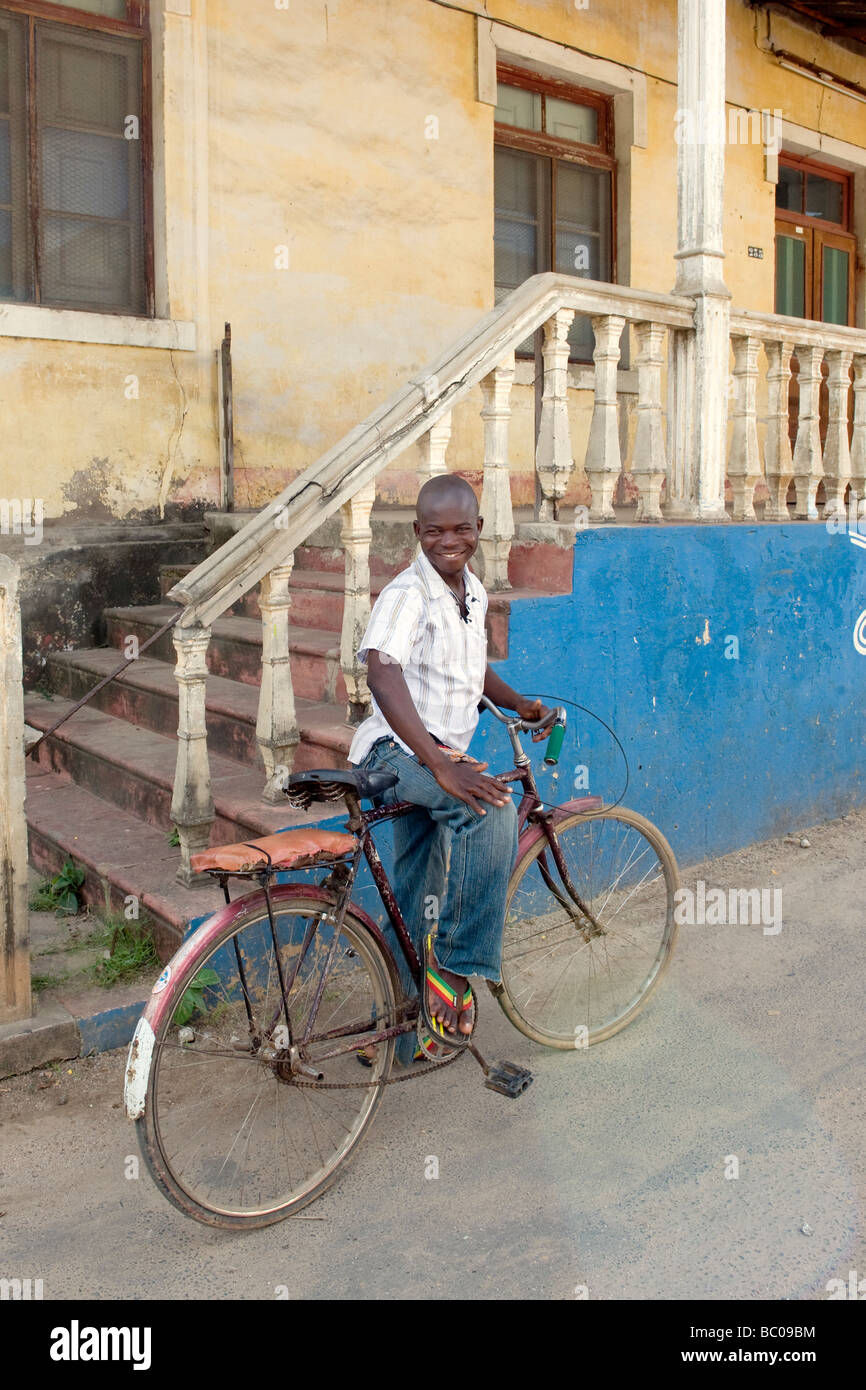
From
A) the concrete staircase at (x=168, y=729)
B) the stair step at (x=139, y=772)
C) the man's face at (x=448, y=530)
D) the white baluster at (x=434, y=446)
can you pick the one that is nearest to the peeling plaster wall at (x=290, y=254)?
the concrete staircase at (x=168, y=729)

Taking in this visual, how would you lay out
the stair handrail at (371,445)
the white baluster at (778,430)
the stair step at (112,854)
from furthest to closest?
the white baluster at (778,430) < the stair step at (112,854) < the stair handrail at (371,445)

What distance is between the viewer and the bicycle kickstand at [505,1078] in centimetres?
319

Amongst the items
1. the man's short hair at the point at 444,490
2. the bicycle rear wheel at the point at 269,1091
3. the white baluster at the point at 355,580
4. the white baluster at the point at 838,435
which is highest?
the white baluster at the point at 838,435

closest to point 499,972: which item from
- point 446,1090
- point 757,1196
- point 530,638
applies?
point 446,1090

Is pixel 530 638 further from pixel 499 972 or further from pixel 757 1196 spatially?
pixel 757 1196

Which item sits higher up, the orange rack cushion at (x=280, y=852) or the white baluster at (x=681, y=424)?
the white baluster at (x=681, y=424)

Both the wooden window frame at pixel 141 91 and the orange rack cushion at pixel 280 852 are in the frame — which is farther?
the wooden window frame at pixel 141 91

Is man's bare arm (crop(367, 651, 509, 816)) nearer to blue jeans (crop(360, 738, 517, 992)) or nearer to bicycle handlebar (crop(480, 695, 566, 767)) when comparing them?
blue jeans (crop(360, 738, 517, 992))

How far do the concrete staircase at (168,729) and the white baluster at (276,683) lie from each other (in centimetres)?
19

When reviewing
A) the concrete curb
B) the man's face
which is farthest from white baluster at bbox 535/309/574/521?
the concrete curb

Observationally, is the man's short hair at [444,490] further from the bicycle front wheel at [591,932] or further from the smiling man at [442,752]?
the bicycle front wheel at [591,932]

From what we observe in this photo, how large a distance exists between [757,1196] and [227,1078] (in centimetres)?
149

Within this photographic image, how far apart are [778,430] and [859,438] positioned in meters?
0.71

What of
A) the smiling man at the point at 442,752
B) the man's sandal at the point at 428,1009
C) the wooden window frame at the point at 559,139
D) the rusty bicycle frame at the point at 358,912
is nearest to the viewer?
the rusty bicycle frame at the point at 358,912
